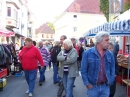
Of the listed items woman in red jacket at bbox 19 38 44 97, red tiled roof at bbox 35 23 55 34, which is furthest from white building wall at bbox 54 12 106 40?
red tiled roof at bbox 35 23 55 34

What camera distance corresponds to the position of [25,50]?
20.7ft

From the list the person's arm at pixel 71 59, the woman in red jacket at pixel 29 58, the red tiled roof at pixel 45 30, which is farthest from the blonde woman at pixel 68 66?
the red tiled roof at pixel 45 30

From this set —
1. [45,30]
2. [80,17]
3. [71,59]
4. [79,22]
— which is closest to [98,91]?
[71,59]

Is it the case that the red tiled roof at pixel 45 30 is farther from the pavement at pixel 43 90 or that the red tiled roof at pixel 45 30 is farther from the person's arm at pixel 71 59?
the person's arm at pixel 71 59

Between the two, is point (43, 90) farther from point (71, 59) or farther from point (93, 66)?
point (93, 66)

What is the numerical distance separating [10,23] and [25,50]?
69.5 feet

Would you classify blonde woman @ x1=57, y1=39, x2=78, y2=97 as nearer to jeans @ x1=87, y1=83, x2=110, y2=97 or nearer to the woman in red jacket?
the woman in red jacket

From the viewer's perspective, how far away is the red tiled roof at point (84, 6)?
149 feet

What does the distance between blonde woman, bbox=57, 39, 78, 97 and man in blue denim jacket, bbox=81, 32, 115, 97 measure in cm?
158

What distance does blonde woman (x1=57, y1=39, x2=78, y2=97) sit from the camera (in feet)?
17.0

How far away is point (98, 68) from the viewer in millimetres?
3504

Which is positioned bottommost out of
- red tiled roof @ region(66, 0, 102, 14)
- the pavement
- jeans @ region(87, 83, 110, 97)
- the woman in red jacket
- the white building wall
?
the pavement

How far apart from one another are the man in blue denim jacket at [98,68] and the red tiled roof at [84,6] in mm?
41985

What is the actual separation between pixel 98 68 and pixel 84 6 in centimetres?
4474
